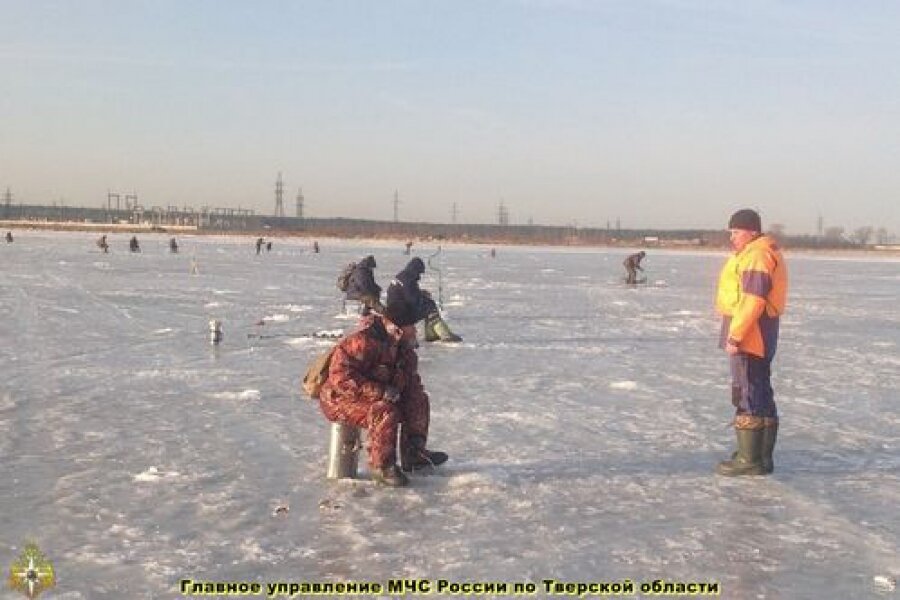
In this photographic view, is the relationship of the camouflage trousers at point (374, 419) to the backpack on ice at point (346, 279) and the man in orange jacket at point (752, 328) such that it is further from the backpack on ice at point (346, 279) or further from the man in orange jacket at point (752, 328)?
the backpack on ice at point (346, 279)

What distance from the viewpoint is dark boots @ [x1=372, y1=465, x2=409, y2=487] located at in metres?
5.87

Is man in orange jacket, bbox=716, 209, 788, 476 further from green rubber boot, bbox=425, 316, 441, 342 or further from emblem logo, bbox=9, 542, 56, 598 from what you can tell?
green rubber boot, bbox=425, 316, 441, 342

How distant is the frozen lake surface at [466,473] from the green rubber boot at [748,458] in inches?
7.3

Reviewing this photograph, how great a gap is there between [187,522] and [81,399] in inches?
162

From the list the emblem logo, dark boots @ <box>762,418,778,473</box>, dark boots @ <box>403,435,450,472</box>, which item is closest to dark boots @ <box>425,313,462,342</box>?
dark boots @ <box>403,435,450,472</box>

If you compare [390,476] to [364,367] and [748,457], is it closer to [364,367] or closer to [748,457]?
[364,367]

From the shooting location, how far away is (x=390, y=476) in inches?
231

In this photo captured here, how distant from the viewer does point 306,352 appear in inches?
491

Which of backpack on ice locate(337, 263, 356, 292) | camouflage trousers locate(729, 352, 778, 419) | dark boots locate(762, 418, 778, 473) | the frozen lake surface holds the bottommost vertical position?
the frozen lake surface

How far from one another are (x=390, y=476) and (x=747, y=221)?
2981mm

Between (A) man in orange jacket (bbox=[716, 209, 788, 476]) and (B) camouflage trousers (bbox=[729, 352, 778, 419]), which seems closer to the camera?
(A) man in orange jacket (bbox=[716, 209, 788, 476])

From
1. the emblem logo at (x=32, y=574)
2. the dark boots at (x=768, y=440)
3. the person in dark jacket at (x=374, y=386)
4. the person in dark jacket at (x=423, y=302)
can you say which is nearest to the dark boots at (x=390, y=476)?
the person in dark jacket at (x=374, y=386)

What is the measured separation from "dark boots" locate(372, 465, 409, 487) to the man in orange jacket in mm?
2257

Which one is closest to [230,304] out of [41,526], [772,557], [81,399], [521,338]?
[521,338]
